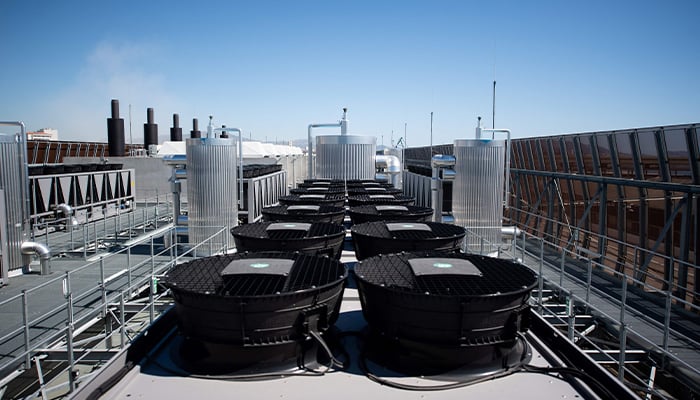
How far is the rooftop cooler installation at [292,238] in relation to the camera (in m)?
5.58

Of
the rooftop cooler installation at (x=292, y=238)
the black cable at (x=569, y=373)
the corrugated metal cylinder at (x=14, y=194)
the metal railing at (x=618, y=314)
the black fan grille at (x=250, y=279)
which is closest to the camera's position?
the black cable at (x=569, y=373)

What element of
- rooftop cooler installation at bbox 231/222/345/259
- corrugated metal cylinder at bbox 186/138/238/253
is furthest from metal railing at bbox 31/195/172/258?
rooftop cooler installation at bbox 231/222/345/259

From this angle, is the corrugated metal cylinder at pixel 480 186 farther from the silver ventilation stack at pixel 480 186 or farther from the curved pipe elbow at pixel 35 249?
the curved pipe elbow at pixel 35 249

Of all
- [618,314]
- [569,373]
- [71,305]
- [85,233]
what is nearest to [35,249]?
[85,233]

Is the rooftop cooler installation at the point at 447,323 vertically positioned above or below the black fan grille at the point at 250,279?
below

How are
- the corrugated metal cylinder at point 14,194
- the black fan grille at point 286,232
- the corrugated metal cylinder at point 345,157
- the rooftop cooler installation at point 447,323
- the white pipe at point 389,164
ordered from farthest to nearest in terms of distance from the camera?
the white pipe at point 389,164, the corrugated metal cylinder at point 345,157, the corrugated metal cylinder at point 14,194, the black fan grille at point 286,232, the rooftop cooler installation at point 447,323

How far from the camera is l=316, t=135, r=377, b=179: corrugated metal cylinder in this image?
1669 cm

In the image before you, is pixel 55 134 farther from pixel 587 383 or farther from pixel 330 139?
pixel 587 383

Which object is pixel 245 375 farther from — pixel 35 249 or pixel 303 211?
pixel 35 249

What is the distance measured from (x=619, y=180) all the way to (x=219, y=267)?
1148cm

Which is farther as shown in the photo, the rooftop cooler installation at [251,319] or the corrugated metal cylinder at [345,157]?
the corrugated metal cylinder at [345,157]

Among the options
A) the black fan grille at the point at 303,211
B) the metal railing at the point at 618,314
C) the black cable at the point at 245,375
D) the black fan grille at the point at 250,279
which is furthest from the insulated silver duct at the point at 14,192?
the metal railing at the point at 618,314

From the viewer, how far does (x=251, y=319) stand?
11.7ft

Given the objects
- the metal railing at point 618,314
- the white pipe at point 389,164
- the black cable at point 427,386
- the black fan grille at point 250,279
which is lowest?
the metal railing at point 618,314
